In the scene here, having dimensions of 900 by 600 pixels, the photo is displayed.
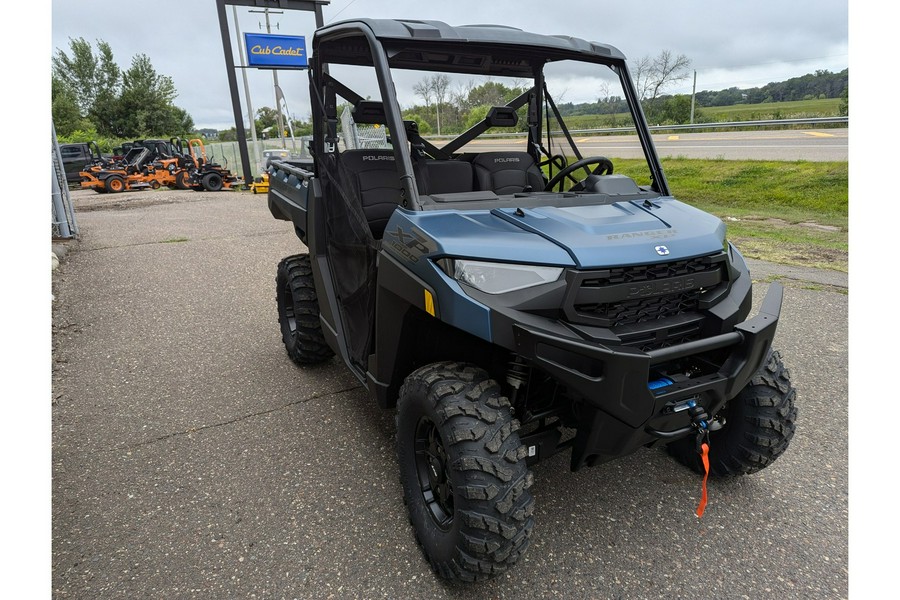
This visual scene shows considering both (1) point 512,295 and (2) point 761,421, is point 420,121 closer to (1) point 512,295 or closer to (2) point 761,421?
(1) point 512,295

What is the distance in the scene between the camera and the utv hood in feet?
6.45

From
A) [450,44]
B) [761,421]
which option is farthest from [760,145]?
[450,44]

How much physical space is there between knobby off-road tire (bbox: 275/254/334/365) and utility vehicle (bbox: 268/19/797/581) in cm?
45

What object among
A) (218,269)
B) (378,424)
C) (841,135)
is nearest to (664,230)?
(378,424)

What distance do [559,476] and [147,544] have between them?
191cm

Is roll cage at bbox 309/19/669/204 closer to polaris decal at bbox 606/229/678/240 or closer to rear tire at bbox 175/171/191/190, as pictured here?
polaris decal at bbox 606/229/678/240

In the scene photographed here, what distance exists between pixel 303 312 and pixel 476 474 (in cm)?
221

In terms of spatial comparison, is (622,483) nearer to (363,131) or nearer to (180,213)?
(363,131)

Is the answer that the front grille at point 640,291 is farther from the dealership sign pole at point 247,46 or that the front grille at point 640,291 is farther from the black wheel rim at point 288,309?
the dealership sign pole at point 247,46

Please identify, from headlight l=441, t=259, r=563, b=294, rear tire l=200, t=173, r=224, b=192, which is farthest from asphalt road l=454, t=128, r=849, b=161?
rear tire l=200, t=173, r=224, b=192

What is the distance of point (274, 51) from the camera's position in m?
16.2

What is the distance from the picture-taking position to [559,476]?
9.12 feet

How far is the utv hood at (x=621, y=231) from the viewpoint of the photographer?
6.45 ft

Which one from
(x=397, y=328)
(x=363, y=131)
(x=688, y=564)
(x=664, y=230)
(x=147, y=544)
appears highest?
(x=363, y=131)
